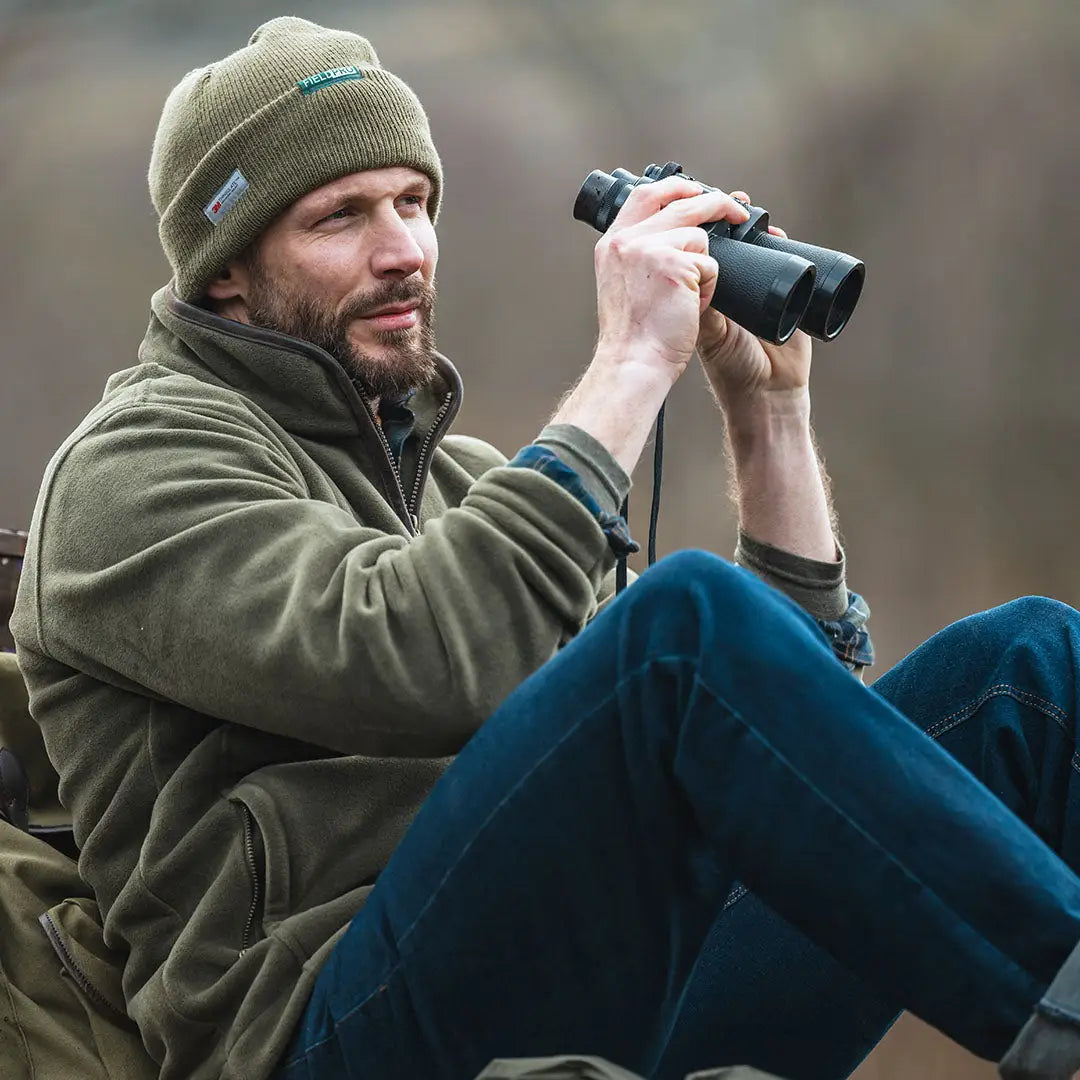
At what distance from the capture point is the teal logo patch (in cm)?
145

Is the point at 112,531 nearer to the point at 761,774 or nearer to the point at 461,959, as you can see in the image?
the point at 461,959

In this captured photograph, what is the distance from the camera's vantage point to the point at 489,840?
981mm

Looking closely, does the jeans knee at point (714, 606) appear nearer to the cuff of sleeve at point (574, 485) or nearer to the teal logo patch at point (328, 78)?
the cuff of sleeve at point (574, 485)

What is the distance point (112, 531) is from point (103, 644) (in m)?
0.08

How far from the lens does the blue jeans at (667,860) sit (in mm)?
894

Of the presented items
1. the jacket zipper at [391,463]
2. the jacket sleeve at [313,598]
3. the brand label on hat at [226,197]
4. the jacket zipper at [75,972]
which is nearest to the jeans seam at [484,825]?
the jacket sleeve at [313,598]

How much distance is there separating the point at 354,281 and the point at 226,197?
0.46 ft

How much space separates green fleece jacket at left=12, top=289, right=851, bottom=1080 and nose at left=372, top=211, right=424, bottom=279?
0.67ft

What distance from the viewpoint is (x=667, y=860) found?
997 millimetres

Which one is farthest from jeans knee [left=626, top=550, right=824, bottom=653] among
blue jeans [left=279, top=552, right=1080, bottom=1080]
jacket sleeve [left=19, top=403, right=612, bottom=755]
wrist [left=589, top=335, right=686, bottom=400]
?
wrist [left=589, top=335, right=686, bottom=400]

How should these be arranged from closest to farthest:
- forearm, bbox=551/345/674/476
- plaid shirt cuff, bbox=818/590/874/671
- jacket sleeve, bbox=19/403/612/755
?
jacket sleeve, bbox=19/403/612/755 < forearm, bbox=551/345/674/476 < plaid shirt cuff, bbox=818/590/874/671

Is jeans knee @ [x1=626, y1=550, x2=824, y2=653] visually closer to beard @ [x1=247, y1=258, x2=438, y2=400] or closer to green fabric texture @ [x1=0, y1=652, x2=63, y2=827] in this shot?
beard @ [x1=247, y1=258, x2=438, y2=400]

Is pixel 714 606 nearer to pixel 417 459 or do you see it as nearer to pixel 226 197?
pixel 417 459

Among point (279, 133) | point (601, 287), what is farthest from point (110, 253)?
point (601, 287)
